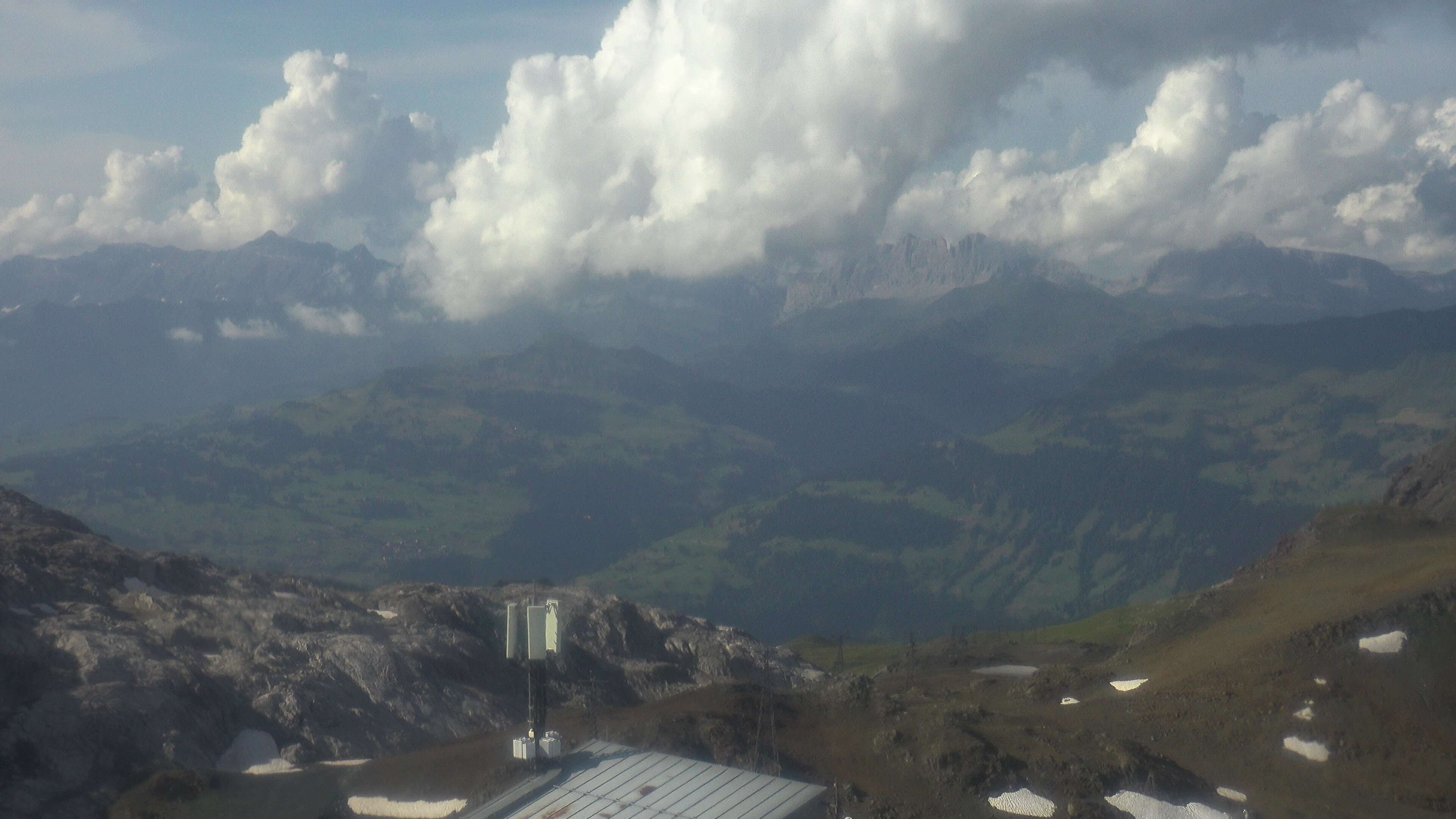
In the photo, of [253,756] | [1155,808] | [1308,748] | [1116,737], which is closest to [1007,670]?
[1116,737]

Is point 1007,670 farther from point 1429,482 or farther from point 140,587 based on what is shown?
point 1429,482

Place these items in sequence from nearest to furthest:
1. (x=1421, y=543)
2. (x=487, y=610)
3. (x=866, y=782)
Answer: (x=866, y=782), (x=1421, y=543), (x=487, y=610)

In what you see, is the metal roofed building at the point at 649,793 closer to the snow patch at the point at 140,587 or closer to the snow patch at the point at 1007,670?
the snow patch at the point at 1007,670

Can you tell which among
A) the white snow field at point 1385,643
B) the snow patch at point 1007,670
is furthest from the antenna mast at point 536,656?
the snow patch at point 1007,670

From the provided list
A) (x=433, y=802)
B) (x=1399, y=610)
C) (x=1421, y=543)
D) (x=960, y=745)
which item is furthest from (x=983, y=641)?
(x=433, y=802)

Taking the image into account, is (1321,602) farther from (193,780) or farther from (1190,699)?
(193,780)

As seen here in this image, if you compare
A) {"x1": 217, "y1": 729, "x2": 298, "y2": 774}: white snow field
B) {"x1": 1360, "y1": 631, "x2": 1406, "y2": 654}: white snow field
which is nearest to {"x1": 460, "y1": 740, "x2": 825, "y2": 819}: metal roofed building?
{"x1": 217, "y1": 729, "x2": 298, "y2": 774}: white snow field

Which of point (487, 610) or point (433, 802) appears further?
point (487, 610)
